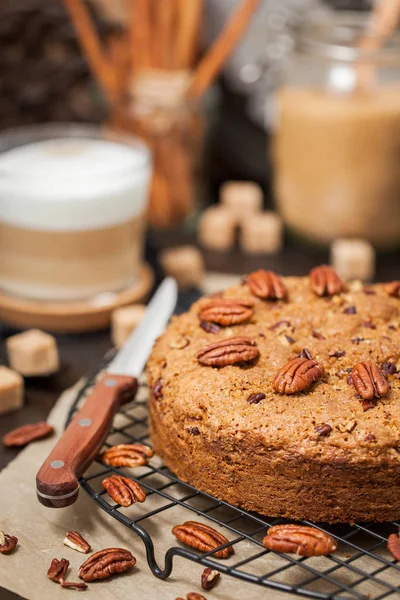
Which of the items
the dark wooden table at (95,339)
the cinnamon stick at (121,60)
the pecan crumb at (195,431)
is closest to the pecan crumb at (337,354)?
the pecan crumb at (195,431)

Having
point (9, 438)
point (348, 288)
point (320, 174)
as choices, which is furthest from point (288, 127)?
point (9, 438)

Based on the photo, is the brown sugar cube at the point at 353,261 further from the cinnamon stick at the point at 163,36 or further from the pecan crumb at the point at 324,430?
the pecan crumb at the point at 324,430

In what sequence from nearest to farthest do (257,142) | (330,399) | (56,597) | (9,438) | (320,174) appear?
(56,597), (330,399), (9,438), (320,174), (257,142)

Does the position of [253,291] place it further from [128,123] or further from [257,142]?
[257,142]

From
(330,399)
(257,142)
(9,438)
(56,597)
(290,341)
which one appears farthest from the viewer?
(257,142)

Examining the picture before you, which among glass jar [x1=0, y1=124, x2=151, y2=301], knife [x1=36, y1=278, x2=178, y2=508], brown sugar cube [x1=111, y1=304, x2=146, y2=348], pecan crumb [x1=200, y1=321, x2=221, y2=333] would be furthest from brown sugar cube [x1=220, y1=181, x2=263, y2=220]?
pecan crumb [x1=200, y1=321, x2=221, y2=333]

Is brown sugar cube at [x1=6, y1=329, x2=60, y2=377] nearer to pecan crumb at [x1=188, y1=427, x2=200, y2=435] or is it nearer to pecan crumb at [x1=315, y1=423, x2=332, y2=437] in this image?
pecan crumb at [x1=188, y1=427, x2=200, y2=435]
